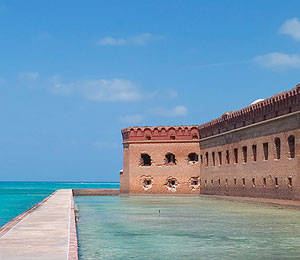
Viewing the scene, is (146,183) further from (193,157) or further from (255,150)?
(255,150)

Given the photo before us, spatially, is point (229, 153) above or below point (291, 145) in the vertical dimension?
above

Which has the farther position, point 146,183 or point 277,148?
point 146,183

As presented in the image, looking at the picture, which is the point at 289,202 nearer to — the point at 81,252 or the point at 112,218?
the point at 112,218

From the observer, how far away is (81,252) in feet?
32.3

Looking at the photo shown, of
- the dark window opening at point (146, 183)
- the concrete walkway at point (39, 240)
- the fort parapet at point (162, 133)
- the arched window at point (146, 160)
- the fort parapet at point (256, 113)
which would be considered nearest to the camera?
the concrete walkway at point (39, 240)

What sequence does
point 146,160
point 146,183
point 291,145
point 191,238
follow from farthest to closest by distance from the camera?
point 146,160
point 146,183
point 291,145
point 191,238

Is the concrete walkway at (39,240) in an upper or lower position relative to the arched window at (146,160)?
lower

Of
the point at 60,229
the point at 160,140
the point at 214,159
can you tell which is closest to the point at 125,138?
the point at 160,140

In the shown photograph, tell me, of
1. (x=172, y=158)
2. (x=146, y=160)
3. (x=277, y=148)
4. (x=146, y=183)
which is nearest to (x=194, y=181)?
Result: (x=172, y=158)

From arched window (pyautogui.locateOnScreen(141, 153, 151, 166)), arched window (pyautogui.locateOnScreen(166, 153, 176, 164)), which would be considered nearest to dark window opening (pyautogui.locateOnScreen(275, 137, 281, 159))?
arched window (pyautogui.locateOnScreen(166, 153, 176, 164))

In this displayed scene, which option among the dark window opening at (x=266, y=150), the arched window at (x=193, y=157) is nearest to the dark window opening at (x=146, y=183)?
the arched window at (x=193, y=157)

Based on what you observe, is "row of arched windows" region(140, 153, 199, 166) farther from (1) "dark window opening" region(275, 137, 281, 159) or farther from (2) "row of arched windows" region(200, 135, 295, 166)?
(1) "dark window opening" region(275, 137, 281, 159)

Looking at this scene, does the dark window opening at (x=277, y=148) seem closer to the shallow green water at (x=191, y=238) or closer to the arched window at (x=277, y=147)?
the arched window at (x=277, y=147)

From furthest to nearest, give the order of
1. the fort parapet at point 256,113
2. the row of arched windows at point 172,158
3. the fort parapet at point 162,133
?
the row of arched windows at point 172,158, the fort parapet at point 162,133, the fort parapet at point 256,113
